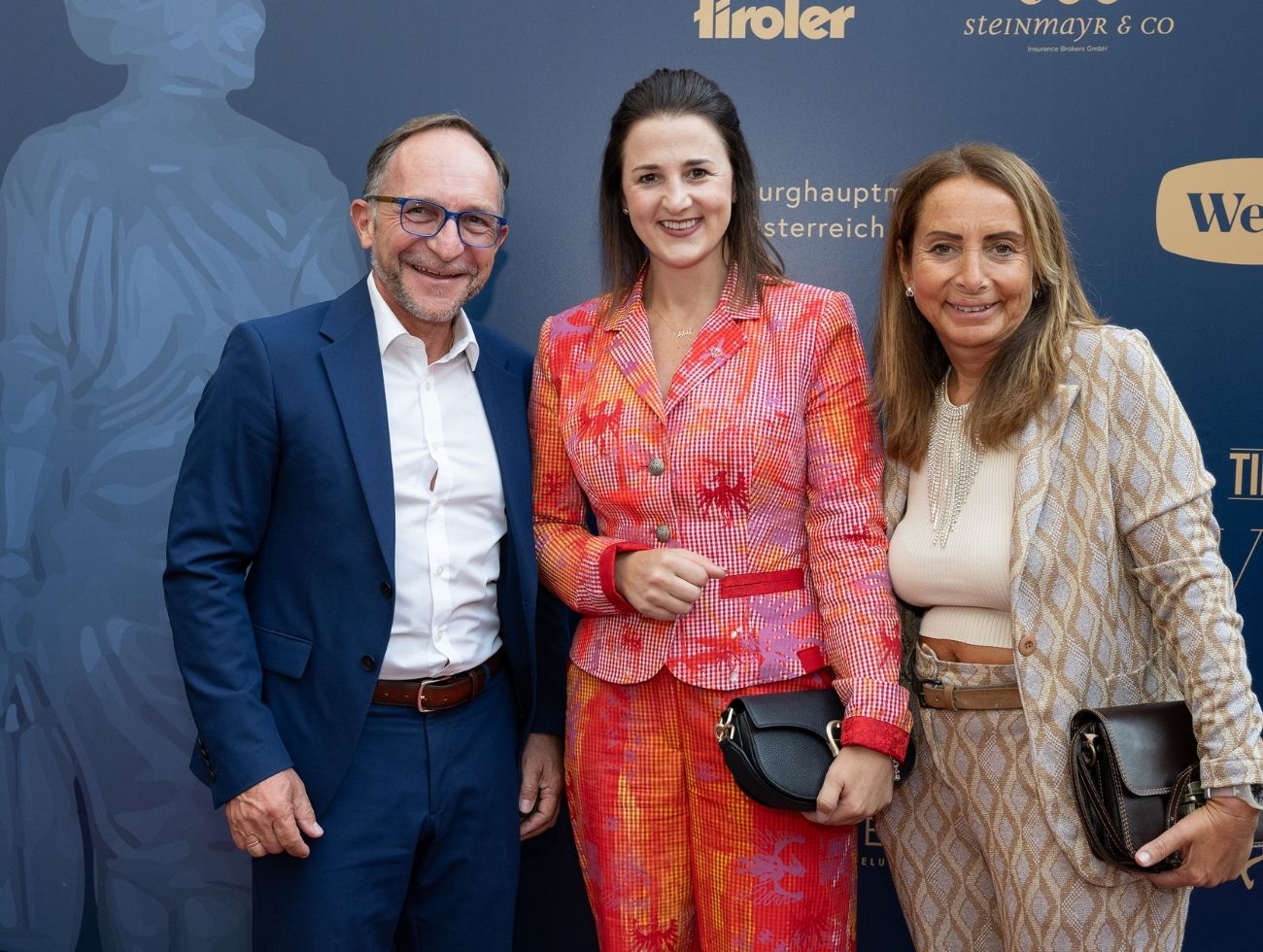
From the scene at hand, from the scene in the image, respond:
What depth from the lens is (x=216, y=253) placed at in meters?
2.75

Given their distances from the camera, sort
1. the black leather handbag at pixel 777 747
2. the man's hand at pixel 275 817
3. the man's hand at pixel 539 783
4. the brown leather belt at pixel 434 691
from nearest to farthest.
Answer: the black leather handbag at pixel 777 747
the man's hand at pixel 275 817
the brown leather belt at pixel 434 691
the man's hand at pixel 539 783

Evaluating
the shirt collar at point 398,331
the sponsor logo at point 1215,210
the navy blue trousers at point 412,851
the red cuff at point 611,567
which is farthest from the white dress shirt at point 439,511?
the sponsor logo at point 1215,210

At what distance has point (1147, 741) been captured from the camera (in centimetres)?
167

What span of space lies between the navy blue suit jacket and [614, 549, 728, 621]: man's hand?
0.43 metres

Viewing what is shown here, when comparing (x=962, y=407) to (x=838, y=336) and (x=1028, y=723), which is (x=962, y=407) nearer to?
(x=838, y=336)

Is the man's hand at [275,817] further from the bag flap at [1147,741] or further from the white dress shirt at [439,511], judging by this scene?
the bag flap at [1147,741]

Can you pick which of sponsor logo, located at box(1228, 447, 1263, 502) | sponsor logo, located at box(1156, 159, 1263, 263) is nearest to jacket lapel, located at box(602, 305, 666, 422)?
sponsor logo, located at box(1156, 159, 1263, 263)

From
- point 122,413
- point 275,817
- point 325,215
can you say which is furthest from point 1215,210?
point 122,413

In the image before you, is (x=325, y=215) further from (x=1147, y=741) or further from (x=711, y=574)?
(x=1147, y=741)

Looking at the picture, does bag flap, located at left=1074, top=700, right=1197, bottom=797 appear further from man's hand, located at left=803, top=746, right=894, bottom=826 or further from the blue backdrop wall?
the blue backdrop wall

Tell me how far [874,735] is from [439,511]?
2.84 feet

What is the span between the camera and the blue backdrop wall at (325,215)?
2.57 metres

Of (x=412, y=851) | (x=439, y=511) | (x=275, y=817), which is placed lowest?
(x=412, y=851)

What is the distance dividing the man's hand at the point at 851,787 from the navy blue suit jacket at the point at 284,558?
31.6 inches
